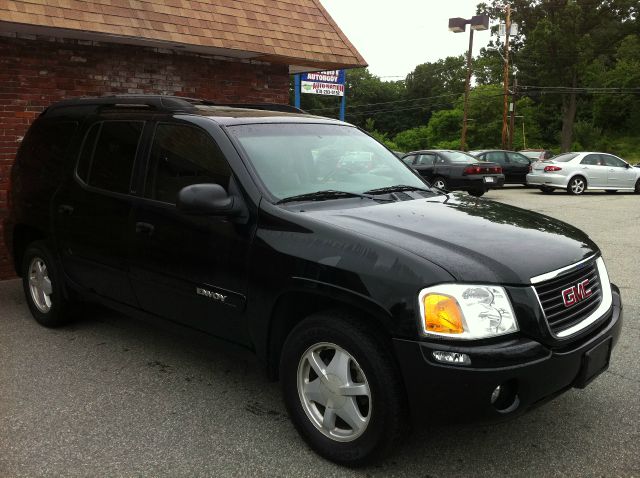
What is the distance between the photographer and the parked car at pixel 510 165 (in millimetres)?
21266

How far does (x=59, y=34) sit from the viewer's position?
7164mm

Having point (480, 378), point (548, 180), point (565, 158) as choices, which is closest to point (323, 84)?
point (548, 180)

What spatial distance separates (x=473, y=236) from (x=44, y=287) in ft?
12.2

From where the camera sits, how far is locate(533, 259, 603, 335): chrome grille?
2.72 metres

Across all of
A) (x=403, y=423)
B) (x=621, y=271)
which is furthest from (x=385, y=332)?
(x=621, y=271)

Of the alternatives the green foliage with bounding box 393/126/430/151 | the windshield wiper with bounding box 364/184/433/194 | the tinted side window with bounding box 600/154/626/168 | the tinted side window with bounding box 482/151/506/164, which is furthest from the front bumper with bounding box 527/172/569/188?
the green foliage with bounding box 393/126/430/151

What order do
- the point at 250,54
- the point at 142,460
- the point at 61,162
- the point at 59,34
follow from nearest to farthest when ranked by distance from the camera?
the point at 142,460 → the point at 61,162 → the point at 59,34 → the point at 250,54

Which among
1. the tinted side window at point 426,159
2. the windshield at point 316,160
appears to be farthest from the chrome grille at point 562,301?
the tinted side window at point 426,159

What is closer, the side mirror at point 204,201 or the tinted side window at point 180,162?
the side mirror at point 204,201

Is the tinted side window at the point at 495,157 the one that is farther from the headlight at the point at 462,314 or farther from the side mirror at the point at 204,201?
the headlight at the point at 462,314

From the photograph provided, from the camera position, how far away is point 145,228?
378cm

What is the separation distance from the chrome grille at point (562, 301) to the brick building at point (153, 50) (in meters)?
6.00

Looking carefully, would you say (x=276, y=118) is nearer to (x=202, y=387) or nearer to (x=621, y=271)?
(x=202, y=387)

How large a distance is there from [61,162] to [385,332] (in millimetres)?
3245
